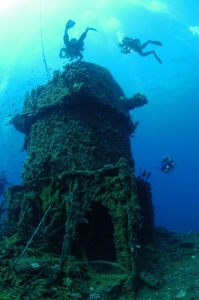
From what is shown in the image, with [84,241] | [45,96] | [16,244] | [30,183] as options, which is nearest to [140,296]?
[84,241]

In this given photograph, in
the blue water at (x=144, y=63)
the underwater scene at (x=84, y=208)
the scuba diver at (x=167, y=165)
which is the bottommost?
the underwater scene at (x=84, y=208)

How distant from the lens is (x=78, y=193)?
21.7ft

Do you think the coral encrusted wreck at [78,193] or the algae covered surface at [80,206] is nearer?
the algae covered surface at [80,206]

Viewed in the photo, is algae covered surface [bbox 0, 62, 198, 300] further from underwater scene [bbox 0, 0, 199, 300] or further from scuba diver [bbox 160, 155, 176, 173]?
scuba diver [bbox 160, 155, 176, 173]

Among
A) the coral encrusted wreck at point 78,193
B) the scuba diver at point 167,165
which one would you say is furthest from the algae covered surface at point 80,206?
the scuba diver at point 167,165

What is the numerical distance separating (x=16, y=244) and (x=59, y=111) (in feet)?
15.9

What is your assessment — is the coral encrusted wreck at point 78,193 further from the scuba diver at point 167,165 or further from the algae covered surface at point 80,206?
the scuba diver at point 167,165

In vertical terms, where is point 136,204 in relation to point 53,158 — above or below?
below

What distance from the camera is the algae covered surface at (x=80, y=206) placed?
514 centimetres

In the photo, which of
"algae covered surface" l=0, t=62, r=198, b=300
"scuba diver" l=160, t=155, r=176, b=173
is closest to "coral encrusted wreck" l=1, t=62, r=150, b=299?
"algae covered surface" l=0, t=62, r=198, b=300

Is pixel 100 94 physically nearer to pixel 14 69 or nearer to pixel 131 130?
pixel 131 130

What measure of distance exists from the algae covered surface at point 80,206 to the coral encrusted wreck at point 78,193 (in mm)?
26

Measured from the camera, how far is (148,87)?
43062mm

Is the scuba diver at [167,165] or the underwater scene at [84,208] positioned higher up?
the scuba diver at [167,165]
